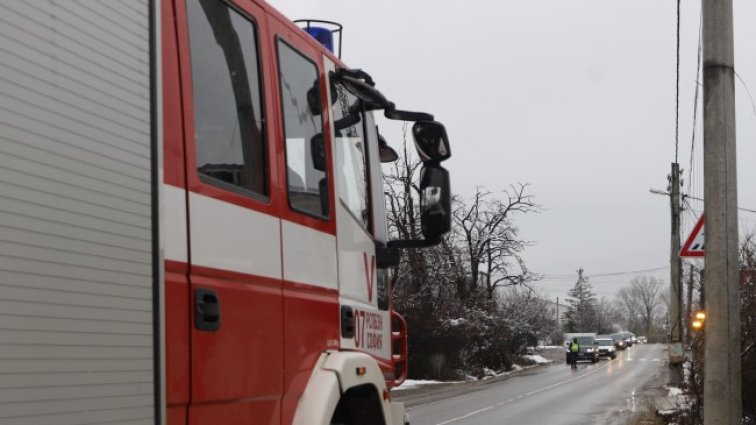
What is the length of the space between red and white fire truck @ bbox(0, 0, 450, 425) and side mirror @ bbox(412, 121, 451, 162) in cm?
39

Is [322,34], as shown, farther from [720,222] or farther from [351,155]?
[720,222]

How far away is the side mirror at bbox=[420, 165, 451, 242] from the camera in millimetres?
4250

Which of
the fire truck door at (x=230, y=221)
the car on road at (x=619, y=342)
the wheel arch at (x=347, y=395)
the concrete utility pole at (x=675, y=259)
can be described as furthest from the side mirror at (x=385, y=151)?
the car on road at (x=619, y=342)

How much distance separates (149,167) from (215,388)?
723 mm

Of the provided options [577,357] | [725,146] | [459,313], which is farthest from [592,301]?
[725,146]

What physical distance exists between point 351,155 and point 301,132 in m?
0.70

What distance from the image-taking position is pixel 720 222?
7.76m

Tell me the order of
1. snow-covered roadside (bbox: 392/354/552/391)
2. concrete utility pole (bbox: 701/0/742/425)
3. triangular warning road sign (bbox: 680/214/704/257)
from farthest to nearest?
snow-covered roadside (bbox: 392/354/552/391), triangular warning road sign (bbox: 680/214/704/257), concrete utility pole (bbox: 701/0/742/425)

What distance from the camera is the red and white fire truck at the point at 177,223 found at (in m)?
1.94

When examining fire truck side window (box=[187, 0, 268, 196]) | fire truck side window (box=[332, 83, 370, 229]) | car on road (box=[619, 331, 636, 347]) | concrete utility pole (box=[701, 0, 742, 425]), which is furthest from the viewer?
car on road (box=[619, 331, 636, 347])

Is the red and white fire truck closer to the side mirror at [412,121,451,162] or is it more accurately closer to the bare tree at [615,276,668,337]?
the side mirror at [412,121,451,162]

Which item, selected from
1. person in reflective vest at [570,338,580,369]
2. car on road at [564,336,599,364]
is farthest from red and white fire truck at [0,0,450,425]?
car on road at [564,336,599,364]

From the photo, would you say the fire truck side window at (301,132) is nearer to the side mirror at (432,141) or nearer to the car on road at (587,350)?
the side mirror at (432,141)

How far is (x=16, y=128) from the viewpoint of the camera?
→ 1907 mm
